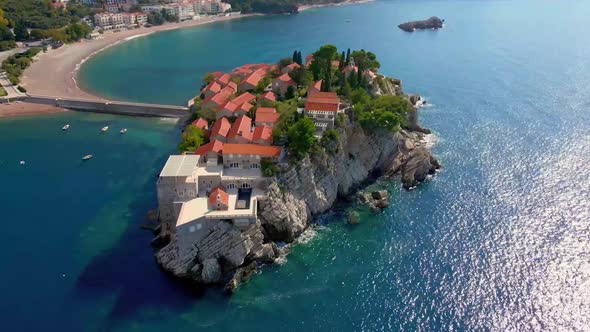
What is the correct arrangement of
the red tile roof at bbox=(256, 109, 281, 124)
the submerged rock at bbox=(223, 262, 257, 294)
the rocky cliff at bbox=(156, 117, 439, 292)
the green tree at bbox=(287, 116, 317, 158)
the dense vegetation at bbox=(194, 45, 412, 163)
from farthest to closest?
the red tile roof at bbox=(256, 109, 281, 124), the dense vegetation at bbox=(194, 45, 412, 163), the green tree at bbox=(287, 116, 317, 158), the rocky cliff at bbox=(156, 117, 439, 292), the submerged rock at bbox=(223, 262, 257, 294)

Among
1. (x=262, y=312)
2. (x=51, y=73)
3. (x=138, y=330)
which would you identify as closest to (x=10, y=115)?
(x=51, y=73)

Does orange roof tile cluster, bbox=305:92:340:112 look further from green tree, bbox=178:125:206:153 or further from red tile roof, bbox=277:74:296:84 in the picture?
green tree, bbox=178:125:206:153

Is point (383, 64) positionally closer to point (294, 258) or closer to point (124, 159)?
point (124, 159)

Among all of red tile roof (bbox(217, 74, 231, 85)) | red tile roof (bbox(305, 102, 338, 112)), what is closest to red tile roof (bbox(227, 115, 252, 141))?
red tile roof (bbox(305, 102, 338, 112))

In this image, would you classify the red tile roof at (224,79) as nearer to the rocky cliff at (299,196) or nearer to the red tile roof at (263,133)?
the red tile roof at (263,133)

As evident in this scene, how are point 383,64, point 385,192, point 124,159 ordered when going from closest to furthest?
point 385,192 → point 124,159 → point 383,64

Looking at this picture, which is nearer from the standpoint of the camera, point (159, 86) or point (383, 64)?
point (159, 86)

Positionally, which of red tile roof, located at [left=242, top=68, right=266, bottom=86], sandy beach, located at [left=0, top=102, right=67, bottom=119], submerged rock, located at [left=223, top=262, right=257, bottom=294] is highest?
red tile roof, located at [left=242, top=68, right=266, bottom=86]
